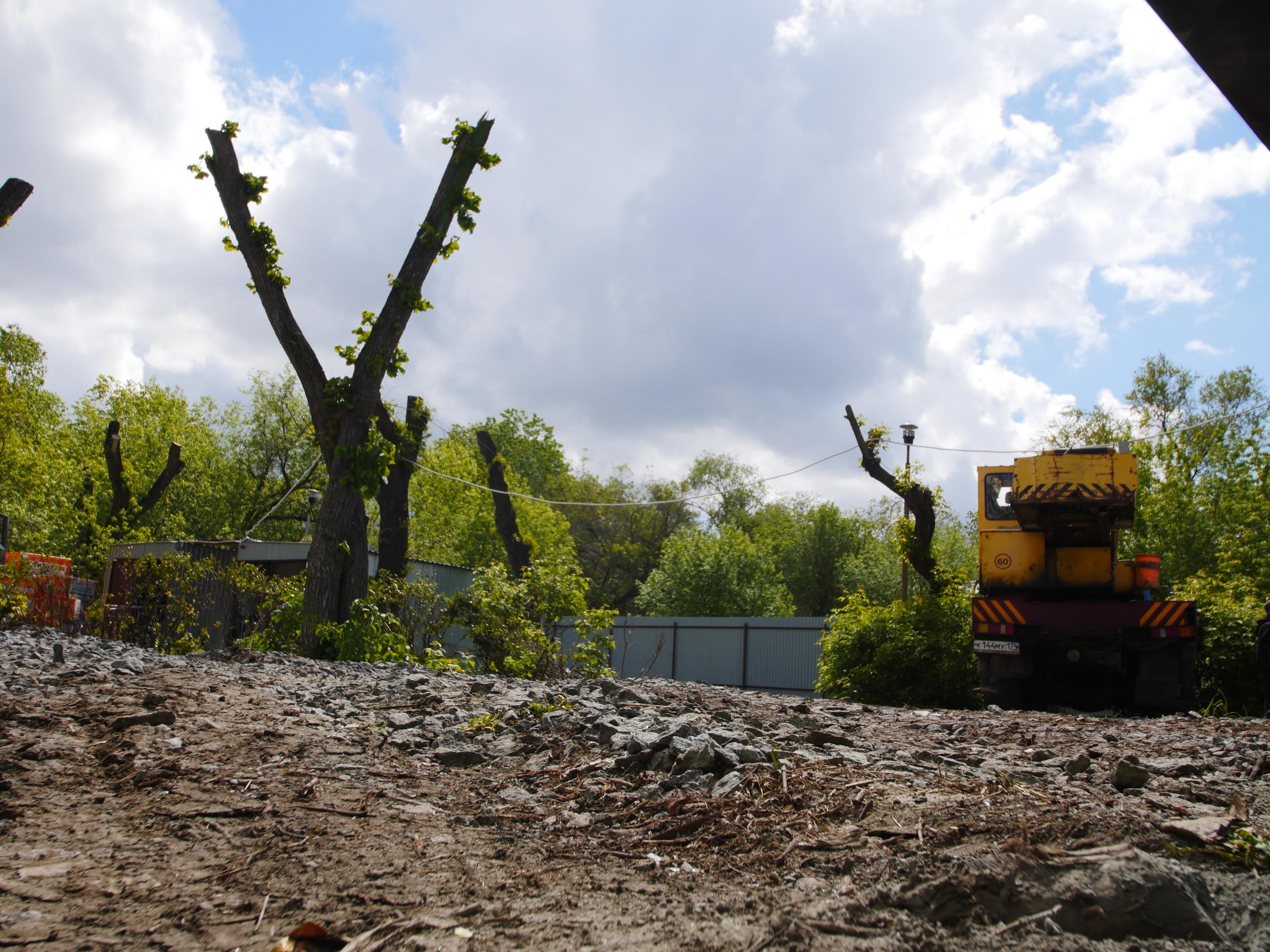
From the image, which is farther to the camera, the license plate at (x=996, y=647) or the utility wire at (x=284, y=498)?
the utility wire at (x=284, y=498)

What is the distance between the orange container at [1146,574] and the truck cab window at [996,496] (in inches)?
62.1

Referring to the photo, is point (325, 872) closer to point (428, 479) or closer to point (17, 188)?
point (17, 188)

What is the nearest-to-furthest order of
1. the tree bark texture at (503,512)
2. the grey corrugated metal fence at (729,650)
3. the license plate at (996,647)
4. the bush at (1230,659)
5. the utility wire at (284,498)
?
the license plate at (996,647), the bush at (1230,659), the utility wire at (284,498), the tree bark texture at (503,512), the grey corrugated metal fence at (729,650)

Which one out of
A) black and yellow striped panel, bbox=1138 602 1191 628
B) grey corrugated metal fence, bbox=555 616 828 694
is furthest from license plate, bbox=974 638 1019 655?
grey corrugated metal fence, bbox=555 616 828 694

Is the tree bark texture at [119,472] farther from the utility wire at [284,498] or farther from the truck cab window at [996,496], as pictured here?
the truck cab window at [996,496]

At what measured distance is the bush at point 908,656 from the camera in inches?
473

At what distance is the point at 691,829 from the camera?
315 centimetres

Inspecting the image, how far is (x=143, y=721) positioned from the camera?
474 centimetres

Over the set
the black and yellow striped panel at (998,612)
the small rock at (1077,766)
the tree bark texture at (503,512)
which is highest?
the tree bark texture at (503,512)

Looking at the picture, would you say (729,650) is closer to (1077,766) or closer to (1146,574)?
(1146,574)

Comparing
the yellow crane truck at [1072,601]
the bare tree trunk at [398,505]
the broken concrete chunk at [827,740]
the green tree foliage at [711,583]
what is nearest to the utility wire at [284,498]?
the bare tree trunk at [398,505]

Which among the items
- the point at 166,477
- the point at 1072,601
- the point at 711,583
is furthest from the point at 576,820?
the point at 711,583

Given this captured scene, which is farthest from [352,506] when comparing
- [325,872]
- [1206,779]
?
[1206,779]

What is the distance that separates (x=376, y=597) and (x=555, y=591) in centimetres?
244
